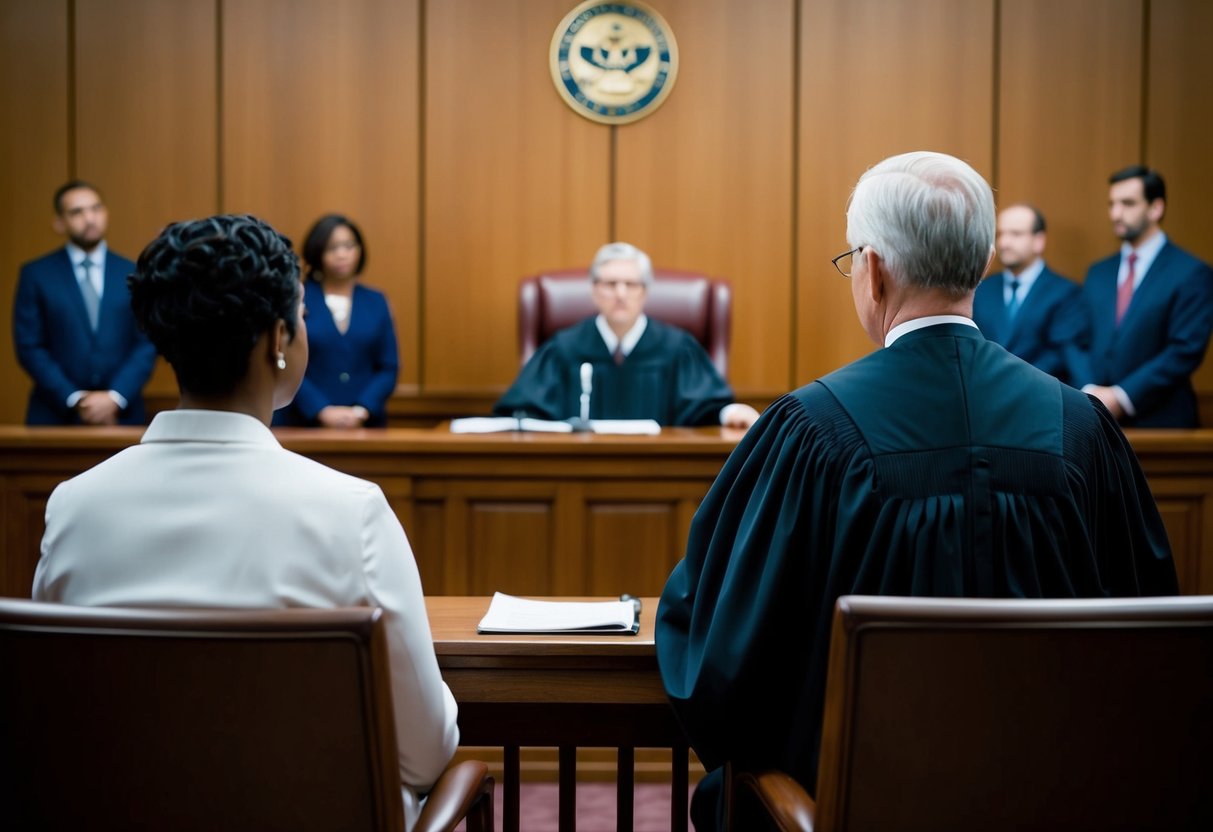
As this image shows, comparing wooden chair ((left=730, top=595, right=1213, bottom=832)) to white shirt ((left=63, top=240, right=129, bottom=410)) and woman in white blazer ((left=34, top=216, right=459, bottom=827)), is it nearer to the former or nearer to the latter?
woman in white blazer ((left=34, top=216, right=459, bottom=827))

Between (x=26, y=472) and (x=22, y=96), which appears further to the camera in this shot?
(x=22, y=96)

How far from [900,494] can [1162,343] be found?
472 cm

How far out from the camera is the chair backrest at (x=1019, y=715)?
1.23m

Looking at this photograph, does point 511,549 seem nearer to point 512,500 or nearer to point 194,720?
point 512,500

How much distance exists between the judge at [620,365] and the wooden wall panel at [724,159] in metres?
1.54

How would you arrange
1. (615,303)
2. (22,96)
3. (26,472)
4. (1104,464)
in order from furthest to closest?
(22,96) < (615,303) < (26,472) < (1104,464)

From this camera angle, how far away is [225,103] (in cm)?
681

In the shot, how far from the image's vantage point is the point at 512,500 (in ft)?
12.6

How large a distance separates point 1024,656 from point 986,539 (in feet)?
1.19

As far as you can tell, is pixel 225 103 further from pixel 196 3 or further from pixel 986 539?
pixel 986 539

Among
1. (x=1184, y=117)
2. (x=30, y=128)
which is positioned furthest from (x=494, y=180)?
(x=1184, y=117)

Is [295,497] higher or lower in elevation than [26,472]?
higher

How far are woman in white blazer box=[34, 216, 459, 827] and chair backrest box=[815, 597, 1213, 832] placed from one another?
0.53m

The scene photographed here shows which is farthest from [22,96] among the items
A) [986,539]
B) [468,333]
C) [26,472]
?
[986,539]
